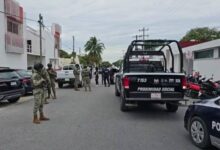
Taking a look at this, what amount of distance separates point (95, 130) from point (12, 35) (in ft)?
90.5

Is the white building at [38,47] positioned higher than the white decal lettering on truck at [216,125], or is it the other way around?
the white building at [38,47]

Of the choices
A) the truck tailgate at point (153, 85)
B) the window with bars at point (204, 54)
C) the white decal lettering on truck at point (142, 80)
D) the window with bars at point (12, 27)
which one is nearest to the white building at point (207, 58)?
the window with bars at point (204, 54)

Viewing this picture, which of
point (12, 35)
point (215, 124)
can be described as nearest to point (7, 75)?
point (215, 124)

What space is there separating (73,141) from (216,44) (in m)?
20.6

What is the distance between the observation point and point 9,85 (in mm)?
13805

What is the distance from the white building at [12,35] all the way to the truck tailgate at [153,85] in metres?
23.4

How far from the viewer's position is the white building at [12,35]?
31.3 m

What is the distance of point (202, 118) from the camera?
6.46m

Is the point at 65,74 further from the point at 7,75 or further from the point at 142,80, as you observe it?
the point at 142,80

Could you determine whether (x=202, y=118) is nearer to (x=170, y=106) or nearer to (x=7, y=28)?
(x=170, y=106)

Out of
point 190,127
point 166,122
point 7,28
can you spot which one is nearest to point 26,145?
point 190,127

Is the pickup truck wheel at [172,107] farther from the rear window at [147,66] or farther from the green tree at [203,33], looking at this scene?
the green tree at [203,33]

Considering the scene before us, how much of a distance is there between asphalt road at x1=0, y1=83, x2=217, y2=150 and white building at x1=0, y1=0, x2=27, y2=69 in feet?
68.6

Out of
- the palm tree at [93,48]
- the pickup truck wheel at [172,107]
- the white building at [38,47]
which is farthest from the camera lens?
the palm tree at [93,48]
